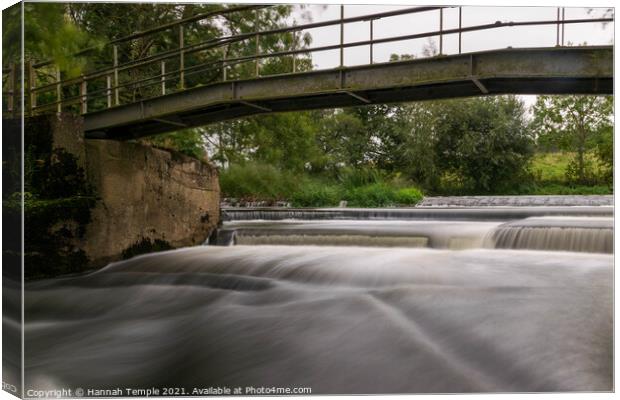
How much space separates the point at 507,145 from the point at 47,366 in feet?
11.6

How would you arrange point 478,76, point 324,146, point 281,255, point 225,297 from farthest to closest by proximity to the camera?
1. point 281,255
2. point 324,146
3. point 225,297
4. point 478,76

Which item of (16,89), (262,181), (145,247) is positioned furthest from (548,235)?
(16,89)

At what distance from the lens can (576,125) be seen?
11.2 ft

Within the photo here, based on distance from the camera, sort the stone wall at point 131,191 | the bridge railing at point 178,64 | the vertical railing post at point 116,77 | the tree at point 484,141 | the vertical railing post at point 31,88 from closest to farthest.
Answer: the vertical railing post at point 31,88 → the bridge railing at point 178,64 → the vertical railing post at point 116,77 → the tree at point 484,141 → the stone wall at point 131,191

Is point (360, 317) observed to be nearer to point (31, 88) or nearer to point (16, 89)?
point (16, 89)

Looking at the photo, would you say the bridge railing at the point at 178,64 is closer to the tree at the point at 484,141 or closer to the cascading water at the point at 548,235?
the tree at the point at 484,141

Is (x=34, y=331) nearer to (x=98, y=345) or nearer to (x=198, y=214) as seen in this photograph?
(x=98, y=345)

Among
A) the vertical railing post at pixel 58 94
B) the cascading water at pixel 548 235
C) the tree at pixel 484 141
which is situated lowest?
the cascading water at pixel 548 235

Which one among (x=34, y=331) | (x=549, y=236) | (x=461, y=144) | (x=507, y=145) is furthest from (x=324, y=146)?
(x=34, y=331)

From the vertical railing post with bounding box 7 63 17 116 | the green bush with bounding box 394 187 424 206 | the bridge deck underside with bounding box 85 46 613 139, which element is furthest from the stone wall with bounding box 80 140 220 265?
the green bush with bounding box 394 187 424 206

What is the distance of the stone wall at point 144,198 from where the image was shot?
16.1 feet

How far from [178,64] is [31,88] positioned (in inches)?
50.6

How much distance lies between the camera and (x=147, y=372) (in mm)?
3021

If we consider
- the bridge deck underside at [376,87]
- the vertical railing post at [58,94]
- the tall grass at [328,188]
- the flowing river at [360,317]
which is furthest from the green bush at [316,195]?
the vertical railing post at [58,94]
